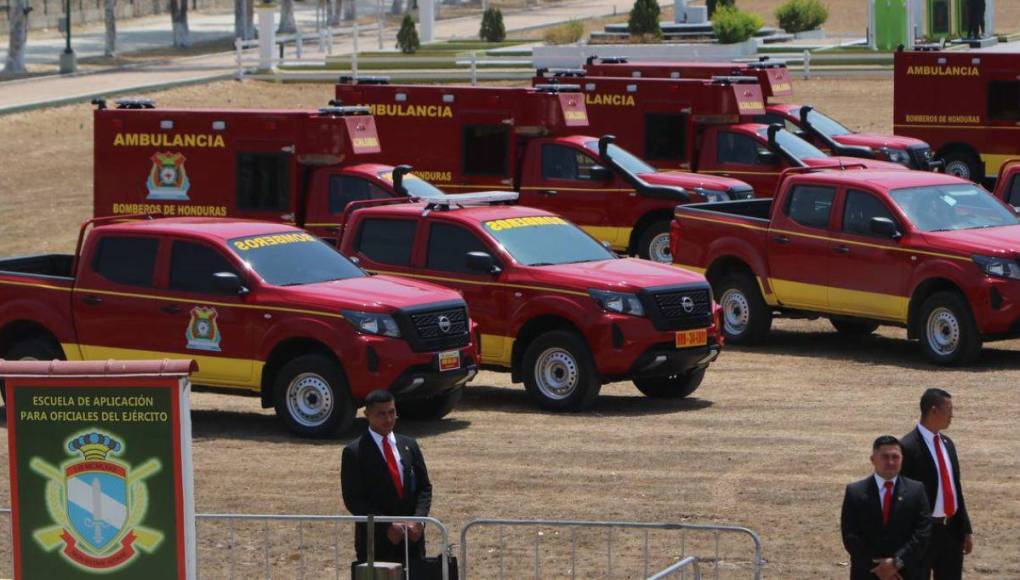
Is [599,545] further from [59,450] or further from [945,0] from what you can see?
[945,0]

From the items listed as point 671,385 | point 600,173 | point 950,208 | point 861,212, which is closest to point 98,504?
point 671,385

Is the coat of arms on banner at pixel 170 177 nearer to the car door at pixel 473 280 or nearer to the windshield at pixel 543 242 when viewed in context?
the car door at pixel 473 280

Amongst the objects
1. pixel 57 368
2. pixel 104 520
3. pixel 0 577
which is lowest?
pixel 0 577

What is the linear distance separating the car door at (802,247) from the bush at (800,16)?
43294 mm

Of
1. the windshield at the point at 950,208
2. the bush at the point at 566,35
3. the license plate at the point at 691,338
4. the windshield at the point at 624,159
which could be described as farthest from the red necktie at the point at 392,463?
the bush at the point at 566,35

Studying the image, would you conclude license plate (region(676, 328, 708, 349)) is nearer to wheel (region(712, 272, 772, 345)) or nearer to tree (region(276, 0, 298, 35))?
wheel (region(712, 272, 772, 345))

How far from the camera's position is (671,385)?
17.9 meters

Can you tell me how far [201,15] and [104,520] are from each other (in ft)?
281

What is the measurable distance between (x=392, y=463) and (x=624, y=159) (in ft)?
51.3

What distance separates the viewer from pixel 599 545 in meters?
12.6

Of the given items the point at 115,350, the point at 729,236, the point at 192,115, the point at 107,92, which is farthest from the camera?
the point at 107,92

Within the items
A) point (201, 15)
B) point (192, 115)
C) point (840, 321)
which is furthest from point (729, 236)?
point (201, 15)

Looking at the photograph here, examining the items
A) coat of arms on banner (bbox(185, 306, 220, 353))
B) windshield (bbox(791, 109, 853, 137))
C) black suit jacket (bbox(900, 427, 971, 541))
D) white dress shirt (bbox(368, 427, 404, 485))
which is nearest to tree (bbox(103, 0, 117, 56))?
windshield (bbox(791, 109, 853, 137))

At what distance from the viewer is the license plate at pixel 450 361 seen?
16.1 m
